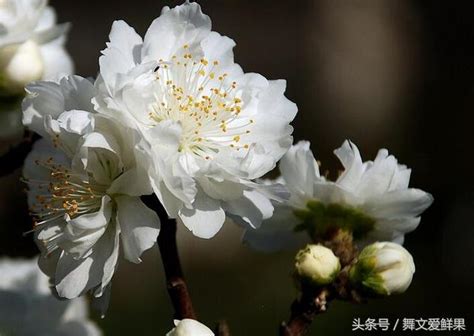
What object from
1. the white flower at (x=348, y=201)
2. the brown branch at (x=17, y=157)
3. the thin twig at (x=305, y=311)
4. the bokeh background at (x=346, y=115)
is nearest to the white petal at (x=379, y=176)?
the white flower at (x=348, y=201)

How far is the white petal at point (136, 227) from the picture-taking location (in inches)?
30.4

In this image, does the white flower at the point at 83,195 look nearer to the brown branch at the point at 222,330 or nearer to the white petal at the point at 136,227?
the white petal at the point at 136,227

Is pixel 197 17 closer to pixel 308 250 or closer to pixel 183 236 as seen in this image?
pixel 308 250

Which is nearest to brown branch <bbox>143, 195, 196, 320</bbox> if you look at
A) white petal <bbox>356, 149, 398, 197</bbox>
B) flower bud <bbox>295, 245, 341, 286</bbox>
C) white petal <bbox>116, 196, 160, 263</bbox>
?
white petal <bbox>116, 196, 160, 263</bbox>

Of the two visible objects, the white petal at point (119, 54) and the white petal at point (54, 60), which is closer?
the white petal at point (119, 54)

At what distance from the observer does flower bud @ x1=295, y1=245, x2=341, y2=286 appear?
2.89 ft

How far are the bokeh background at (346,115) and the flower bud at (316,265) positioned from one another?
1.81 meters

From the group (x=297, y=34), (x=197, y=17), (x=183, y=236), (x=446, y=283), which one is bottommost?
(x=183, y=236)

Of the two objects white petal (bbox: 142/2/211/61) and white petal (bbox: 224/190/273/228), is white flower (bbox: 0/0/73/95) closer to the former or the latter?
white petal (bbox: 142/2/211/61)

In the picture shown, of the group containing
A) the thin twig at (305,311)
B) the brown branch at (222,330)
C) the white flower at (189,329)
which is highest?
the thin twig at (305,311)

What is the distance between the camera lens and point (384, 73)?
4.23 metres

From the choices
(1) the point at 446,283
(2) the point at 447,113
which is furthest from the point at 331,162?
(1) the point at 446,283

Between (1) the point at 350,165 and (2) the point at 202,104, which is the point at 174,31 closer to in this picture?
(2) the point at 202,104

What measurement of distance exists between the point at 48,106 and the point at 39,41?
27 centimetres
